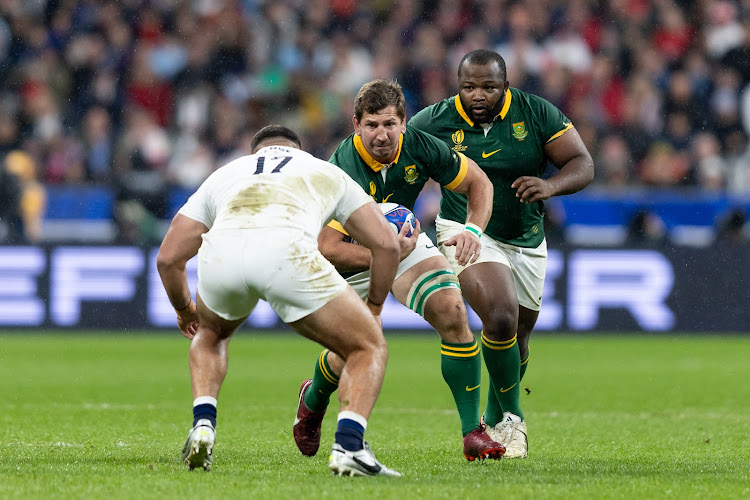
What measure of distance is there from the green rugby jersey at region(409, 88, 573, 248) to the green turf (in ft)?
4.73

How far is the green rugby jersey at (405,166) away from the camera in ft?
23.3

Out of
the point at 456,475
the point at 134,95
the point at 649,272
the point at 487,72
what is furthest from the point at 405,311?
the point at 456,475

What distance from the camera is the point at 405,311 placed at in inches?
649

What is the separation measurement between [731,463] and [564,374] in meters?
6.06

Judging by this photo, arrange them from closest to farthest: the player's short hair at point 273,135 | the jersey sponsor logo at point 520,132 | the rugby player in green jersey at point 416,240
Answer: the player's short hair at point 273,135, the rugby player in green jersey at point 416,240, the jersey sponsor logo at point 520,132

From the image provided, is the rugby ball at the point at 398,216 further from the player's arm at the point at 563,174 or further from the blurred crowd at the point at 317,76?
the blurred crowd at the point at 317,76

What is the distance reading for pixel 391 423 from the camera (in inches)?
351

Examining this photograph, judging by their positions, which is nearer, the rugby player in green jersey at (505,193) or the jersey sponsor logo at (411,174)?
the jersey sponsor logo at (411,174)

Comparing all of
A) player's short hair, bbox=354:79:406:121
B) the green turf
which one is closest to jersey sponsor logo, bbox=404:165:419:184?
player's short hair, bbox=354:79:406:121

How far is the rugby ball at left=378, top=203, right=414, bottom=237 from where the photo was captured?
695 cm

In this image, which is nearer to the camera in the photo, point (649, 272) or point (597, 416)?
point (597, 416)

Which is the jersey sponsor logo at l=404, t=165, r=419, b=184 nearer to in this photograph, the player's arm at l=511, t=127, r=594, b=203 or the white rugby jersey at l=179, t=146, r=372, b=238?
the player's arm at l=511, t=127, r=594, b=203

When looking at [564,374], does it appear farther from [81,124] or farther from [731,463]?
[81,124]

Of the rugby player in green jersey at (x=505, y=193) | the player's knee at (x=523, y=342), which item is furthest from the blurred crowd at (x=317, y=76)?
the rugby player in green jersey at (x=505, y=193)
